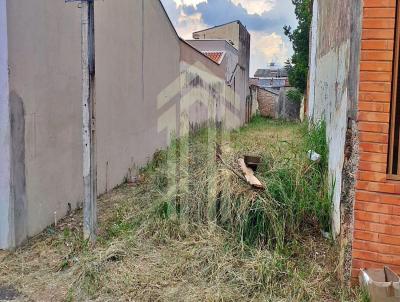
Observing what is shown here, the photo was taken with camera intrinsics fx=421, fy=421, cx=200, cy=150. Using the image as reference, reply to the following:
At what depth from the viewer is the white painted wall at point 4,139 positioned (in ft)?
14.2

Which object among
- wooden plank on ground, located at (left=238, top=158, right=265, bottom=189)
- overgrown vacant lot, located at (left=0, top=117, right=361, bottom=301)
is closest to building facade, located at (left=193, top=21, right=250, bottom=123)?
wooden plank on ground, located at (left=238, top=158, right=265, bottom=189)

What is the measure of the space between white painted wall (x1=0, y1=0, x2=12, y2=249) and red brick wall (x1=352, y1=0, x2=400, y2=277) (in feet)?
11.3

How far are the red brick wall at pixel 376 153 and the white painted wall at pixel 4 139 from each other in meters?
3.45

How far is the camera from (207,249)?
4211mm

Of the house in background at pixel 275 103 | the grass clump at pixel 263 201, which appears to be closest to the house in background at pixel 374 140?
the grass clump at pixel 263 201

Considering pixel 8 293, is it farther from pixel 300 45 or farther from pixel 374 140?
pixel 300 45

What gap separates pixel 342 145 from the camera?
391 centimetres

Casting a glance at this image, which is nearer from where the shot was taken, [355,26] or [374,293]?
[374,293]

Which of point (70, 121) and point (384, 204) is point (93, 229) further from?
point (384, 204)

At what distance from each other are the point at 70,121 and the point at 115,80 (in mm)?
2095

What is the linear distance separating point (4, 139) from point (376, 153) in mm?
3630

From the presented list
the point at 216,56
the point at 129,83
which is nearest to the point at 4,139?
the point at 129,83

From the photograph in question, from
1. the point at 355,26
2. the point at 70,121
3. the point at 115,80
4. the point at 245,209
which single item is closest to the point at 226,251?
the point at 245,209

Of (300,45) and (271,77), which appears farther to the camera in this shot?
(271,77)
